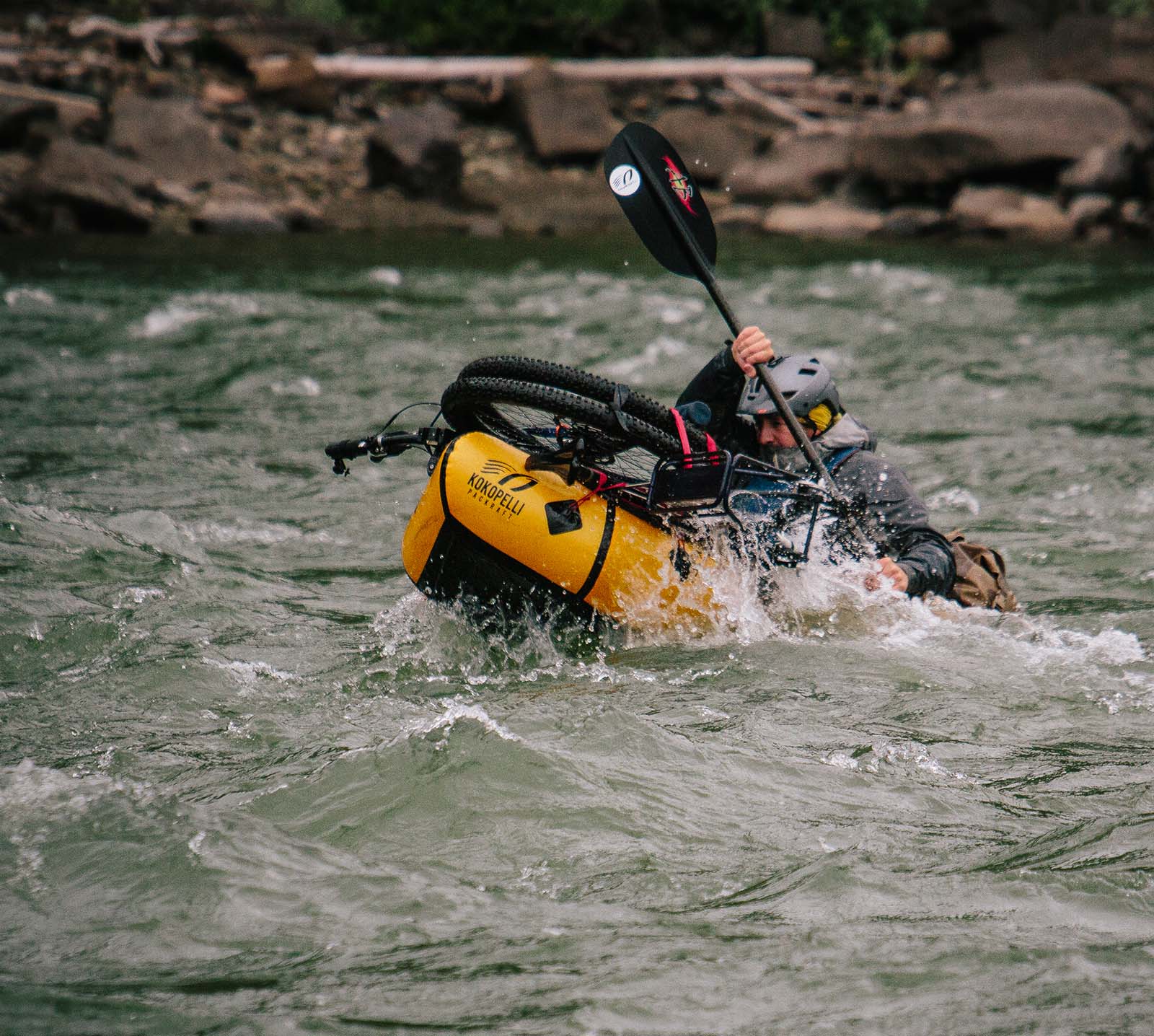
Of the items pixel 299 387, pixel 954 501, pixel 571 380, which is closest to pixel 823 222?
pixel 299 387

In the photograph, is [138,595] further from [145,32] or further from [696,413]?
[145,32]

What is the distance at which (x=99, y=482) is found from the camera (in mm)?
6809

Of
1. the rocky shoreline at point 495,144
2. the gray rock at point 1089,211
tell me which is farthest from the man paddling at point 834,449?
the gray rock at point 1089,211

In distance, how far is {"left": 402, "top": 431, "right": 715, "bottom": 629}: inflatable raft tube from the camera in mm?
4293

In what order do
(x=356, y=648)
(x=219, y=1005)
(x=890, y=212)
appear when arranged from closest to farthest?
(x=219, y=1005)
(x=356, y=648)
(x=890, y=212)

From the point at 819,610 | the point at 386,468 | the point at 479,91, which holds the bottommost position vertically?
the point at 386,468

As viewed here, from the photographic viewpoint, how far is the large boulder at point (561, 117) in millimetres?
19141

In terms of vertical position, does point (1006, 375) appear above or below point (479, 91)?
below

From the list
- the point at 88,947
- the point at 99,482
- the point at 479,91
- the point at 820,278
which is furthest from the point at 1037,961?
the point at 479,91

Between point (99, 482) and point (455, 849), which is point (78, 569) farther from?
point (455, 849)

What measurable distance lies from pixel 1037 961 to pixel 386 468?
5500 mm

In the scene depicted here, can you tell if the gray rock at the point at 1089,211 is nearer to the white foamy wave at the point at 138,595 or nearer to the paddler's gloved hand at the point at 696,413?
the paddler's gloved hand at the point at 696,413

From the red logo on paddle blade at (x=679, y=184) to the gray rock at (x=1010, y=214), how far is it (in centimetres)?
1261

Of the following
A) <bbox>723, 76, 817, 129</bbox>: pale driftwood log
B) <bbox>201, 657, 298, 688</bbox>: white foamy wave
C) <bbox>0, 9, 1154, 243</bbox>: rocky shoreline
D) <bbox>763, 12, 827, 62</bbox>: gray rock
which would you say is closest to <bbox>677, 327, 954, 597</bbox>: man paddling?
<bbox>201, 657, 298, 688</bbox>: white foamy wave
